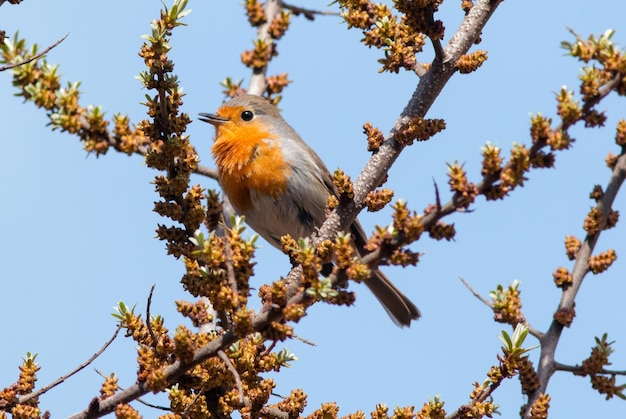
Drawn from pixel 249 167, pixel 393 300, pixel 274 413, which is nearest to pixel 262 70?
pixel 249 167

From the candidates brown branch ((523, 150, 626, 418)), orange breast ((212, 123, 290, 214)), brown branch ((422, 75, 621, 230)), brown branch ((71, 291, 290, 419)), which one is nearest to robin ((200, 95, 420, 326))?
orange breast ((212, 123, 290, 214))

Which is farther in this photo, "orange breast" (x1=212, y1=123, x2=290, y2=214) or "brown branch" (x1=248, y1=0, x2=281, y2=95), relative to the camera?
"brown branch" (x1=248, y1=0, x2=281, y2=95)

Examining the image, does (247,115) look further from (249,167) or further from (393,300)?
(393,300)

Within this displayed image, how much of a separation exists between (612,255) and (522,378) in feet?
1.89

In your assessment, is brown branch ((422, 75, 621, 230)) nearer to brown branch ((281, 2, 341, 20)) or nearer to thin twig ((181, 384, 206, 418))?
thin twig ((181, 384, 206, 418))

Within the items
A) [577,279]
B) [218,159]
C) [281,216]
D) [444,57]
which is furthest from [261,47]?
[577,279]

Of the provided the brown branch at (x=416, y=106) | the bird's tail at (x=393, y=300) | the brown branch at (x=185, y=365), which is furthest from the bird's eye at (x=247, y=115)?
the brown branch at (x=185, y=365)

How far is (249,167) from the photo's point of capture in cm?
679

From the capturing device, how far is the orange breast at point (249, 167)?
6.74 m

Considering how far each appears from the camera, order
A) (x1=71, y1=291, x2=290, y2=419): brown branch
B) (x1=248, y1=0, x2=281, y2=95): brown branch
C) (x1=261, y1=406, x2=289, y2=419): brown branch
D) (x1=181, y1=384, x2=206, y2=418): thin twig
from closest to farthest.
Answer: (x1=71, y1=291, x2=290, y2=419): brown branch
(x1=181, y1=384, x2=206, y2=418): thin twig
(x1=261, y1=406, x2=289, y2=419): brown branch
(x1=248, y1=0, x2=281, y2=95): brown branch

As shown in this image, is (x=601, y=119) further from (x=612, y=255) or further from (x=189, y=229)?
(x=189, y=229)

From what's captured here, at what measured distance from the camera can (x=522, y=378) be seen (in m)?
3.22

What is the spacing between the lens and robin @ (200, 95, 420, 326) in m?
6.76

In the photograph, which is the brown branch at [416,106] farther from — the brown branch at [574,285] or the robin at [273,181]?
the robin at [273,181]
